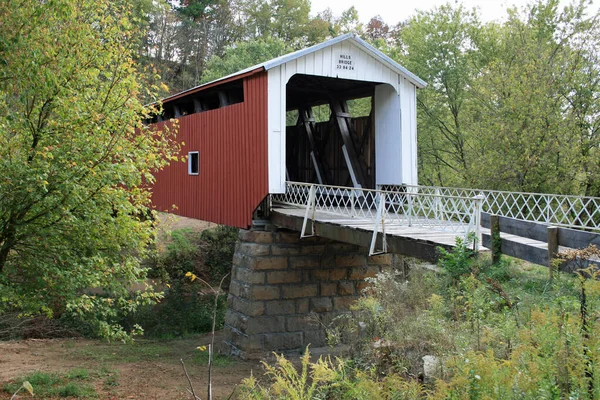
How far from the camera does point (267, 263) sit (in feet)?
39.0

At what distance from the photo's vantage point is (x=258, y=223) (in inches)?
479

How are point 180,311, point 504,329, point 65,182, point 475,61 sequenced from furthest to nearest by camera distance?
point 475,61, point 180,311, point 65,182, point 504,329

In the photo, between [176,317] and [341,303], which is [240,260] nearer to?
[341,303]

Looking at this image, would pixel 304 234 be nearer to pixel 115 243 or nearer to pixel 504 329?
pixel 115 243

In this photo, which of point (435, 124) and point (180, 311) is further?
point (435, 124)

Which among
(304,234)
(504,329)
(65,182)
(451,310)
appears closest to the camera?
(504,329)

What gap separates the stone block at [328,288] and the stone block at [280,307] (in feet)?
2.46

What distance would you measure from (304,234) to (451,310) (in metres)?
4.40

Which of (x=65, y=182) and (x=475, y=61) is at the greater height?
(x=475, y=61)

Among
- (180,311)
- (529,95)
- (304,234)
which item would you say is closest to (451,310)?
(304,234)

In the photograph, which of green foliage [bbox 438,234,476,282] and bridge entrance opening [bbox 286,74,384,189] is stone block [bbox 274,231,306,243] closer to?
bridge entrance opening [bbox 286,74,384,189]

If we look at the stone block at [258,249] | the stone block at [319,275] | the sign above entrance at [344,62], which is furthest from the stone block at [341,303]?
the sign above entrance at [344,62]

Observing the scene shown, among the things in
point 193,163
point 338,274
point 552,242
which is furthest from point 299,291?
point 552,242

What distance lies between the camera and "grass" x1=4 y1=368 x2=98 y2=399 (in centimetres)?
895
